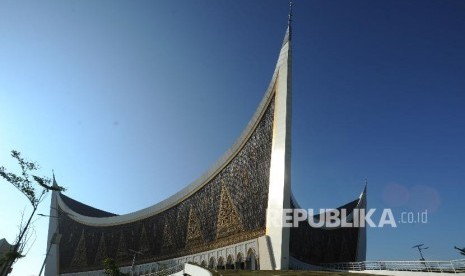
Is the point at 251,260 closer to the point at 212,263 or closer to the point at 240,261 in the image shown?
the point at 240,261

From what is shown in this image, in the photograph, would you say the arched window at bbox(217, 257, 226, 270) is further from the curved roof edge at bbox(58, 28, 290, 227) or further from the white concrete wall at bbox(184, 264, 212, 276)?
the white concrete wall at bbox(184, 264, 212, 276)

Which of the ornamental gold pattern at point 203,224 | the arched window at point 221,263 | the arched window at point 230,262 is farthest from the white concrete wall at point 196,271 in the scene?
the arched window at point 221,263

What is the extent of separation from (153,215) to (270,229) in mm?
17373

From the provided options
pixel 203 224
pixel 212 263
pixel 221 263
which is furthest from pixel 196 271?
pixel 203 224

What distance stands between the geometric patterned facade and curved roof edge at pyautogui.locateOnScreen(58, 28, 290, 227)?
0.07 m

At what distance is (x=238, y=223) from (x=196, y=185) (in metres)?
7.49

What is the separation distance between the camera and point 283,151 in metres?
19.0

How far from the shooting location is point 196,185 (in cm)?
2872

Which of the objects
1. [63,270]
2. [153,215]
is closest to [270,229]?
[153,215]

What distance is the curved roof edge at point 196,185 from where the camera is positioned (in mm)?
22844

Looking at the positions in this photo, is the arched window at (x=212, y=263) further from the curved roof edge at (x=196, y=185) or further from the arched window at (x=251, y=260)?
the curved roof edge at (x=196, y=185)

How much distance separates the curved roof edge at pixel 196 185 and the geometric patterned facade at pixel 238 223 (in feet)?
0.22

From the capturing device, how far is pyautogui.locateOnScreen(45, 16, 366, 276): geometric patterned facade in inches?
758

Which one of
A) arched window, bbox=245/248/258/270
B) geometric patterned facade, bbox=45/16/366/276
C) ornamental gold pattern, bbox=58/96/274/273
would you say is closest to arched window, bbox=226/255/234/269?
geometric patterned facade, bbox=45/16/366/276
